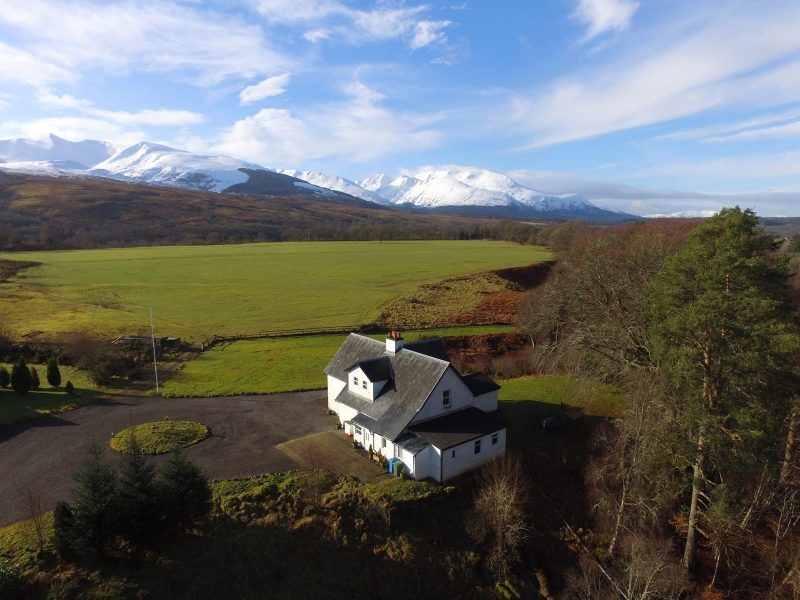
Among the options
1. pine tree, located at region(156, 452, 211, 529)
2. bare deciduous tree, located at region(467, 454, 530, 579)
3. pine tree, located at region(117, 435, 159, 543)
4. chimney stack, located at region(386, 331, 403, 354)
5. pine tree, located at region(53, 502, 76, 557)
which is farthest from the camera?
chimney stack, located at region(386, 331, 403, 354)

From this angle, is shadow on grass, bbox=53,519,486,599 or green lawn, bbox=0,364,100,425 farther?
green lawn, bbox=0,364,100,425

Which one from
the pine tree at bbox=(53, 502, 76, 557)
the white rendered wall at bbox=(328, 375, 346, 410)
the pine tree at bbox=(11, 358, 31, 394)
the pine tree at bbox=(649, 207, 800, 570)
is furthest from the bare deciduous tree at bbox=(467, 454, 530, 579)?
the pine tree at bbox=(11, 358, 31, 394)

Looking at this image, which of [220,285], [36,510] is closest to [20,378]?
[36,510]

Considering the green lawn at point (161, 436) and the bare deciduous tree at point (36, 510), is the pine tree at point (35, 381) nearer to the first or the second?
the green lawn at point (161, 436)

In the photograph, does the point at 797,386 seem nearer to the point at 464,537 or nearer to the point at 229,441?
the point at 464,537

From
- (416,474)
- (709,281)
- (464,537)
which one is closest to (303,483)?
(416,474)

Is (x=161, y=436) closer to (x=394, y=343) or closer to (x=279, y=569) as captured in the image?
(x=279, y=569)

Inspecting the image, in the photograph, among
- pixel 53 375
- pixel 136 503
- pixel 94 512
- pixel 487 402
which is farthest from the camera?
pixel 53 375

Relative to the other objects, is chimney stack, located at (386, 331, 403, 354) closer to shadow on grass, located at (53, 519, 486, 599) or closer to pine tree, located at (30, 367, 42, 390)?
shadow on grass, located at (53, 519, 486, 599)
